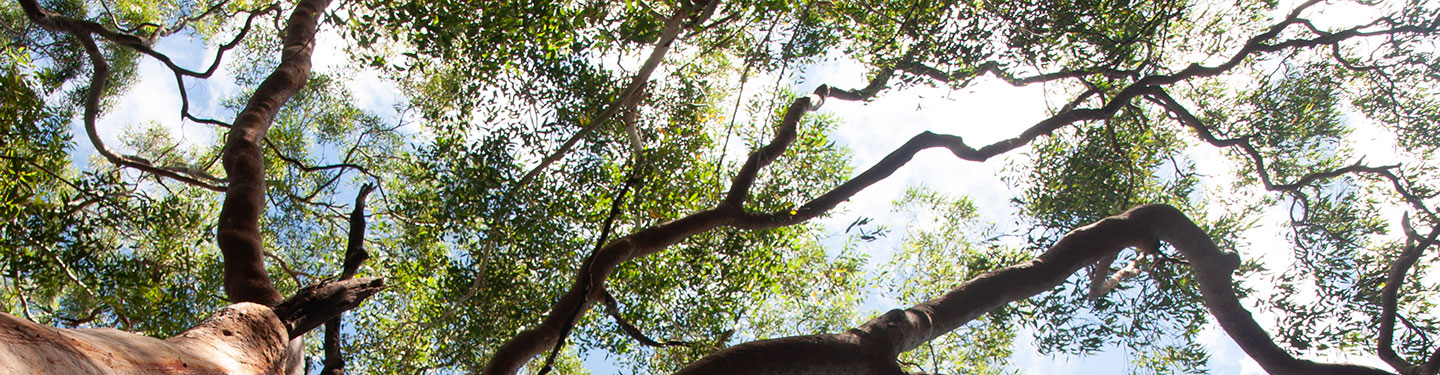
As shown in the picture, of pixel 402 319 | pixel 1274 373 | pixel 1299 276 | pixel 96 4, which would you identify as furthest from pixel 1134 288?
pixel 96 4

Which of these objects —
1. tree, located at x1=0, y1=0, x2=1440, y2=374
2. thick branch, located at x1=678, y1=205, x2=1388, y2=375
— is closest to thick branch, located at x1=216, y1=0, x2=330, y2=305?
tree, located at x1=0, y1=0, x2=1440, y2=374

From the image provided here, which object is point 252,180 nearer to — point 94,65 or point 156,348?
point 156,348

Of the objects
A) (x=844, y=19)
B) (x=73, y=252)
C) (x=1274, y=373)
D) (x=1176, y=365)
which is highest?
(x=844, y=19)

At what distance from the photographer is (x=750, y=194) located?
8.25 meters

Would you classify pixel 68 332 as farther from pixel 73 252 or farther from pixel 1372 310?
pixel 1372 310

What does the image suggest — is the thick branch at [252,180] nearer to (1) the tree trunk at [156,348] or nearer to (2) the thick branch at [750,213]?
(1) the tree trunk at [156,348]

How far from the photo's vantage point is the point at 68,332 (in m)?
1.89

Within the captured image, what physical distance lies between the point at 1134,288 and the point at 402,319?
398 inches

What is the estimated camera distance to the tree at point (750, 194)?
5.75m

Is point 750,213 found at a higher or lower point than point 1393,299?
higher

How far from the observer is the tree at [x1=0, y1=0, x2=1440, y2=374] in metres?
5.75

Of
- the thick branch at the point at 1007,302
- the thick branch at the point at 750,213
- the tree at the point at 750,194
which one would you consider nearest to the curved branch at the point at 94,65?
the tree at the point at 750,194

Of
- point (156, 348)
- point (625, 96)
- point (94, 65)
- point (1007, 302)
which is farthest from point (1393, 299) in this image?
point (94, 65)

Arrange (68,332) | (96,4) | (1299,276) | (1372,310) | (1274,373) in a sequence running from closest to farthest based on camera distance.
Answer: (68,332) → (1274,373) → (1372,310) → (1299,276) → (96,4)
